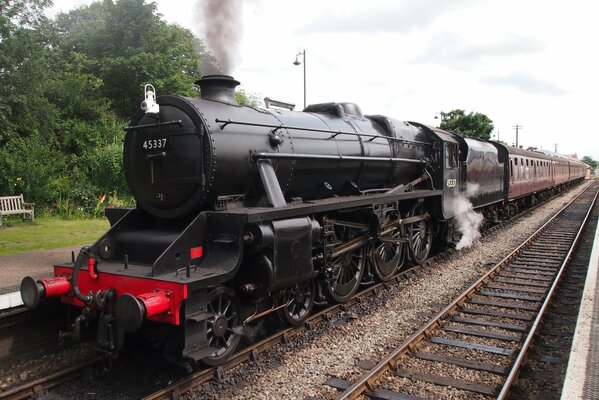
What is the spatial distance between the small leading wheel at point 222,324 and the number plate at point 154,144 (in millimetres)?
1736

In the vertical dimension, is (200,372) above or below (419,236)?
below

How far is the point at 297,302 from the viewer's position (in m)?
6.01

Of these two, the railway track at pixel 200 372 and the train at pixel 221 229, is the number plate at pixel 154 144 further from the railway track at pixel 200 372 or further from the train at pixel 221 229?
the railway track at pixel 200 372

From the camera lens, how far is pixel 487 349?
5352 mm

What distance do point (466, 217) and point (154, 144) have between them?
895cm

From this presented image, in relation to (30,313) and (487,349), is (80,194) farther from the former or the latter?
(487,349)

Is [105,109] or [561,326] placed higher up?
[105,109]

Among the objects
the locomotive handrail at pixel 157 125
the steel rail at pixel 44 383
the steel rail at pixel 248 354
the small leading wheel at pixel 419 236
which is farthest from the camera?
the small leading wheel at pixel 419 236

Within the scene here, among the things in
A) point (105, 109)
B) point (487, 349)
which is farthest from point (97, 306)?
point (105, 109)

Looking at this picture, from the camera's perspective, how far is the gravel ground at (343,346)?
4.41 meters

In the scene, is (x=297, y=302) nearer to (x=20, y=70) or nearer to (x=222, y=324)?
(x=222, y=324)

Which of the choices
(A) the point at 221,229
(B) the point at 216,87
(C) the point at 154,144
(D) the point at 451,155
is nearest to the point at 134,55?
(D) the point at 451,155

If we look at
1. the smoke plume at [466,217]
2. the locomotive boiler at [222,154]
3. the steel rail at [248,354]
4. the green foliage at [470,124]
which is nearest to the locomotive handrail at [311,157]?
the locomotive boiler at [222,154]

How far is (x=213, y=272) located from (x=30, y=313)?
272 centimetres
